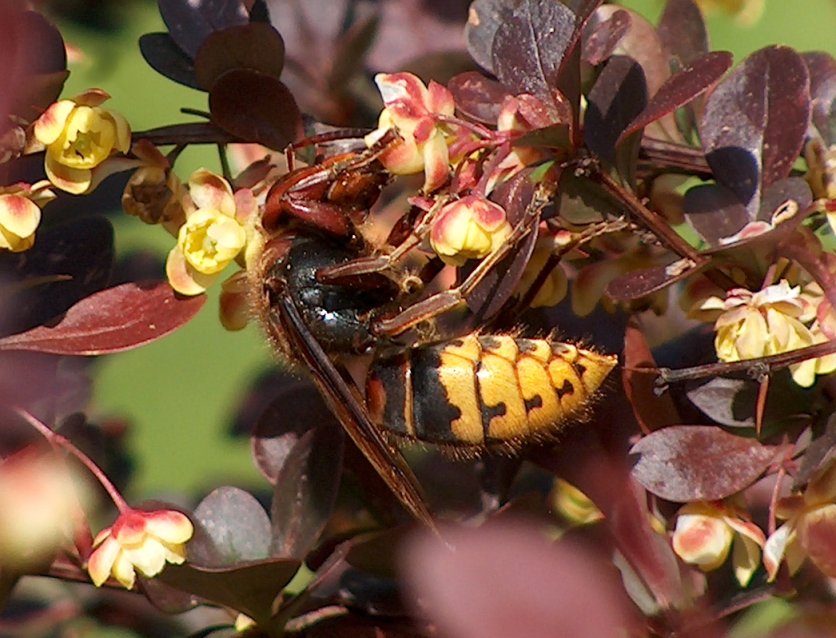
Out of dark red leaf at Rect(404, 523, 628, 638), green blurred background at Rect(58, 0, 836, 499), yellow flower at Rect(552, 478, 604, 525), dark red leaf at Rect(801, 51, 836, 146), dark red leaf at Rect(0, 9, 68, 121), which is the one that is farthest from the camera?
green blurred background at Rect(58, 0, 836, 499)

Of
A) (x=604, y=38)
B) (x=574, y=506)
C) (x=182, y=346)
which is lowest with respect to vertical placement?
(x=182, y=346)

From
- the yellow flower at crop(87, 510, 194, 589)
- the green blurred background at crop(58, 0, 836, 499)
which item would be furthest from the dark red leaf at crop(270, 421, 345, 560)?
the green blurred background at crop(58, 0, 836, 499)

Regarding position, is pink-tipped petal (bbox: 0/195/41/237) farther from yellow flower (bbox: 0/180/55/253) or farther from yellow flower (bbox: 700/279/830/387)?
yellow flower (bbox: 700/279/830/387)

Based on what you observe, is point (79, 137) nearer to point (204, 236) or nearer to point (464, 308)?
point (204, 236)

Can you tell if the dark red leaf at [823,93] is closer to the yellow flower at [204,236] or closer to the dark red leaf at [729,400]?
the dark red leaf at [729,400]

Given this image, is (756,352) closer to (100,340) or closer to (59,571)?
(100,340)

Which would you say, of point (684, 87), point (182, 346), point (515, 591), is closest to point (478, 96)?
point (684, 87)
